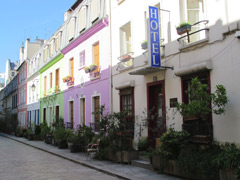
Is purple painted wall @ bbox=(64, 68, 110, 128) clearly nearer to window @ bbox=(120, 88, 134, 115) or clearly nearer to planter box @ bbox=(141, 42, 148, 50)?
window @ bbox=(120, 88, 134, 115)

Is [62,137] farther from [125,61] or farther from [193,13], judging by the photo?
[193,13]

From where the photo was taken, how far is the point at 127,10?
12.6m

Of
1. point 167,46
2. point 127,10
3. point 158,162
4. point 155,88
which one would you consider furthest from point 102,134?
point 127,10

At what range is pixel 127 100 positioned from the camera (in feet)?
41.8

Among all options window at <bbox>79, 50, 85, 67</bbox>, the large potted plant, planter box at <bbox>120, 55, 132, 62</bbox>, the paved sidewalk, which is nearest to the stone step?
the paved sidewalk

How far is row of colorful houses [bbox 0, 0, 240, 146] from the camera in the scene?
7773 millimetres

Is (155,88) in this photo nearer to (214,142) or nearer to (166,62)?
(166,62)

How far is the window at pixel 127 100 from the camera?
40.1ft

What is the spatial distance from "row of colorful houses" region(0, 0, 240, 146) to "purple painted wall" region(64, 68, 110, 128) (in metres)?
0.05

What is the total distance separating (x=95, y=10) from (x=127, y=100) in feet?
20.2

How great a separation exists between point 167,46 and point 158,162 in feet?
13.3

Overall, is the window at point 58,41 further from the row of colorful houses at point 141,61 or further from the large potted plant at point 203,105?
the large potted plant at point 203,105

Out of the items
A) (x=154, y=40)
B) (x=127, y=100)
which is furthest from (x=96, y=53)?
(x=154, y=40)

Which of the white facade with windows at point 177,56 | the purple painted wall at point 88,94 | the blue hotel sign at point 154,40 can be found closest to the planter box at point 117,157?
the white facade with windows at point 177,56
